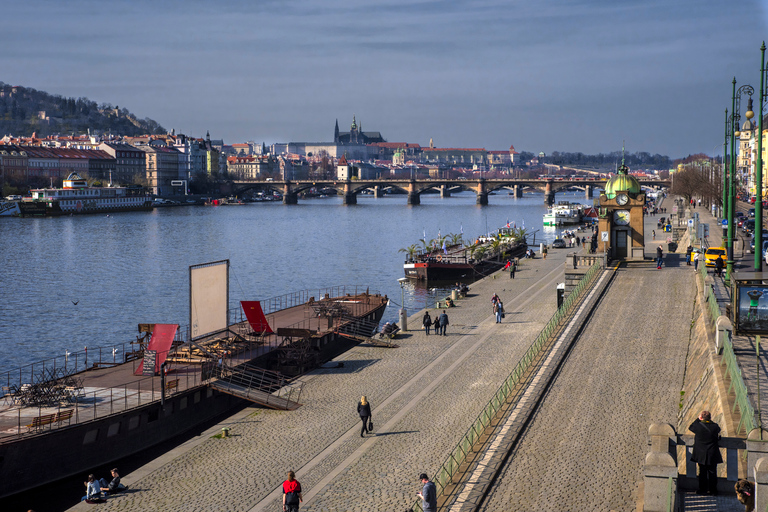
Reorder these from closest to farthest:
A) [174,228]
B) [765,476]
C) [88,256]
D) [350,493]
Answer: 1. [765,476]
2. [350,493]
3. [88,256]
4. [174,228]

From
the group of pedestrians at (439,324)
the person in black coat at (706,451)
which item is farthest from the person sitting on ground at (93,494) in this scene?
the group of pedestrians at (439,324)

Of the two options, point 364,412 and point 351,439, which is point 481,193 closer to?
point 351,439

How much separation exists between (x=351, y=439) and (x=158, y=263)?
54255mm

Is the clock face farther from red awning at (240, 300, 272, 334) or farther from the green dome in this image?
red awning at (240, 300, 272, 334)

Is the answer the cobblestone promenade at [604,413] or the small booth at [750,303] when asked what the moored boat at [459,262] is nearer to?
the cobblestone promenade at [604,413]

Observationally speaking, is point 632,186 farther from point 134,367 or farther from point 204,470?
point 204,470

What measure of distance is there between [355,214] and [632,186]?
112 meters

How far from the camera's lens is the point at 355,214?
6073 inches

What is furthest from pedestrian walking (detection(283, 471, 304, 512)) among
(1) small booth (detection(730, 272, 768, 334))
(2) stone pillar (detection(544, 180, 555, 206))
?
(2) stone pillar (detection(544, 180, 555, 206))

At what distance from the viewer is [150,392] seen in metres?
24.2

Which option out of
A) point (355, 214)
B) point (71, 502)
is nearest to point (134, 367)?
point (71, 502)

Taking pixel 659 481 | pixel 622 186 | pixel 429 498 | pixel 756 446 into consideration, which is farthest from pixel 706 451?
pixel 622 186

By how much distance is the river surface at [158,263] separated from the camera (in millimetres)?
44156

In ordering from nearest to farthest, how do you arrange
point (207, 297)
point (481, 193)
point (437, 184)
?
point (207, 297)
point (481, 193)
point (437, 184)
